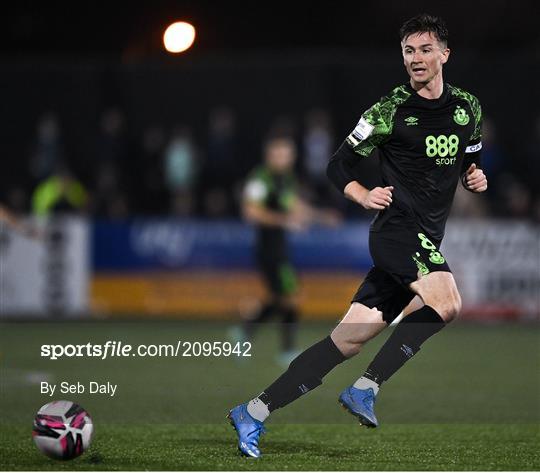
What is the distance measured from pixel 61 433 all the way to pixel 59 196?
12.0 metres

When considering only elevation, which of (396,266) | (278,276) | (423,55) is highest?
(423,55)

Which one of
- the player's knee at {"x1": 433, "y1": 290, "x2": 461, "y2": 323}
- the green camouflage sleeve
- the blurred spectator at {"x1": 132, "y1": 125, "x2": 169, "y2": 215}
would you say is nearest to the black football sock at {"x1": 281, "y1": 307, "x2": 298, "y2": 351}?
the green camouflage sleeve

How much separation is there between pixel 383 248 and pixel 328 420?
2154 mm

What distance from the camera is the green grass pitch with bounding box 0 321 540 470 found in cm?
669

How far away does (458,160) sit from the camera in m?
6.88

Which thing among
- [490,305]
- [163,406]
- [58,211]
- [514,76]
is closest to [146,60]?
[58,211]

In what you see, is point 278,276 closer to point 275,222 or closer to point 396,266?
point 275,222

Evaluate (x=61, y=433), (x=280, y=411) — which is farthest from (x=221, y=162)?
(x=61, y=433)

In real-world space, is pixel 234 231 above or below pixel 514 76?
below

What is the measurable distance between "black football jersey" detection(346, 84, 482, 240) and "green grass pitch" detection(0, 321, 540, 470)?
129 cm

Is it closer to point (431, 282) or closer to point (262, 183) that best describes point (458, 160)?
point (431, 282)

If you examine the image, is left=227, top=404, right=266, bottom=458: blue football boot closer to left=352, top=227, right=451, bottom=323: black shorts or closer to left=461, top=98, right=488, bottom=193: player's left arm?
left=352, top=227, right=451, bottom=323: black shorts

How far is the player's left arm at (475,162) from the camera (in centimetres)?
698

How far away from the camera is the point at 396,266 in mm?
6664
